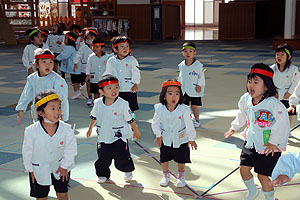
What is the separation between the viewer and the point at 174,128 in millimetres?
5203

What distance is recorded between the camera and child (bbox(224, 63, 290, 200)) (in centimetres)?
446

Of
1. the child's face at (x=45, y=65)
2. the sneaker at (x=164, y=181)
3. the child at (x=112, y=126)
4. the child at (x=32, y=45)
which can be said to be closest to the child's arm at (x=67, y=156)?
the child at (x=112, y=126)

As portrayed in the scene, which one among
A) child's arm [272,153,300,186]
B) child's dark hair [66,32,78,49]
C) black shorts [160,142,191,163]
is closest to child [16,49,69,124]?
black shorts [160,142,191,163]

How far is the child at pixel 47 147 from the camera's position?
4270 millimetres

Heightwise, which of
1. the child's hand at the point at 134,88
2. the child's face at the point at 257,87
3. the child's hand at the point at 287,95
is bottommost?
the child's hand at the point at 287,95

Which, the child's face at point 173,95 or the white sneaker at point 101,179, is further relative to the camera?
the white sneaker at point 101,179

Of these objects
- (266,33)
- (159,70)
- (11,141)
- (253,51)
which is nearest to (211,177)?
(11,141)

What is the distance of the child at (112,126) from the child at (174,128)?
0.34 meters

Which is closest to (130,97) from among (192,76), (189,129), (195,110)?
(192,76)

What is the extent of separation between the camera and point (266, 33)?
32312 millimetres

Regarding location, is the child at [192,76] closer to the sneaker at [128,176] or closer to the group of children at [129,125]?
the group of children at [129,125]

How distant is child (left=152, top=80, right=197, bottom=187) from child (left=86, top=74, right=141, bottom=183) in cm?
34

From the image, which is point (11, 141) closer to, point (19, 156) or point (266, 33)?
point (19, 156)

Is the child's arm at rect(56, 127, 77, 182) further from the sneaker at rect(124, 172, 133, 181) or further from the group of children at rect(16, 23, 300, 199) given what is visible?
the sneaker at rect(124, 172, 133, 181)
